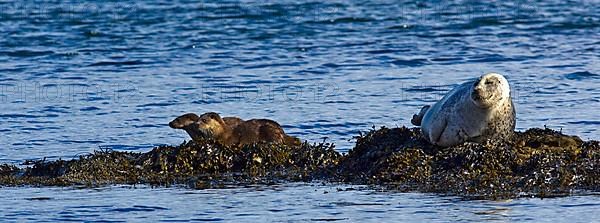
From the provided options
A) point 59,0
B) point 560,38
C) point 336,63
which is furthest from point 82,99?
point 59,0

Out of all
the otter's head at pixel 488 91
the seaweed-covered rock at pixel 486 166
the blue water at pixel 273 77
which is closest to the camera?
the blue water at pixel 273 77

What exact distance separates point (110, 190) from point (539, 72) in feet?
27.7

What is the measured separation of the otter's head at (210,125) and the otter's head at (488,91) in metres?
2.19

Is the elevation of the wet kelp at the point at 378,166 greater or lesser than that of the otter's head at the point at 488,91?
lesser

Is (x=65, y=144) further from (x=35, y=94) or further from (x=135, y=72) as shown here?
(x=135, y=72)

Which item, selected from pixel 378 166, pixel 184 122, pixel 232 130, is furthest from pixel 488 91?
pixel 184 122

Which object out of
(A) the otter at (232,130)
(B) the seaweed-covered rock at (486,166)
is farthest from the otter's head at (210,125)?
(B) the seaweed-covered rock at (486,166)

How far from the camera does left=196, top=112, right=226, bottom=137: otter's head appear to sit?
33.1ft

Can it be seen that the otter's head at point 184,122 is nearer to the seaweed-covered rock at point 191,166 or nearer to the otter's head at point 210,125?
the otter's head at point 210,125

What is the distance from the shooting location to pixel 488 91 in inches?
341

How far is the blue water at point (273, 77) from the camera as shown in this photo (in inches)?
318

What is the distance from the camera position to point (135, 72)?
17.2m

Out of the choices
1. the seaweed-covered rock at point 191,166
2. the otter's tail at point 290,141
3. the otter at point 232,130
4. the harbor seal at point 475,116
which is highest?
Answer: the harbor seal at point 475,116

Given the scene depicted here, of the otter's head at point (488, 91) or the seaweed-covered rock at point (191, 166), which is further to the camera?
the seaweed-covered rock at point (191, 166)
